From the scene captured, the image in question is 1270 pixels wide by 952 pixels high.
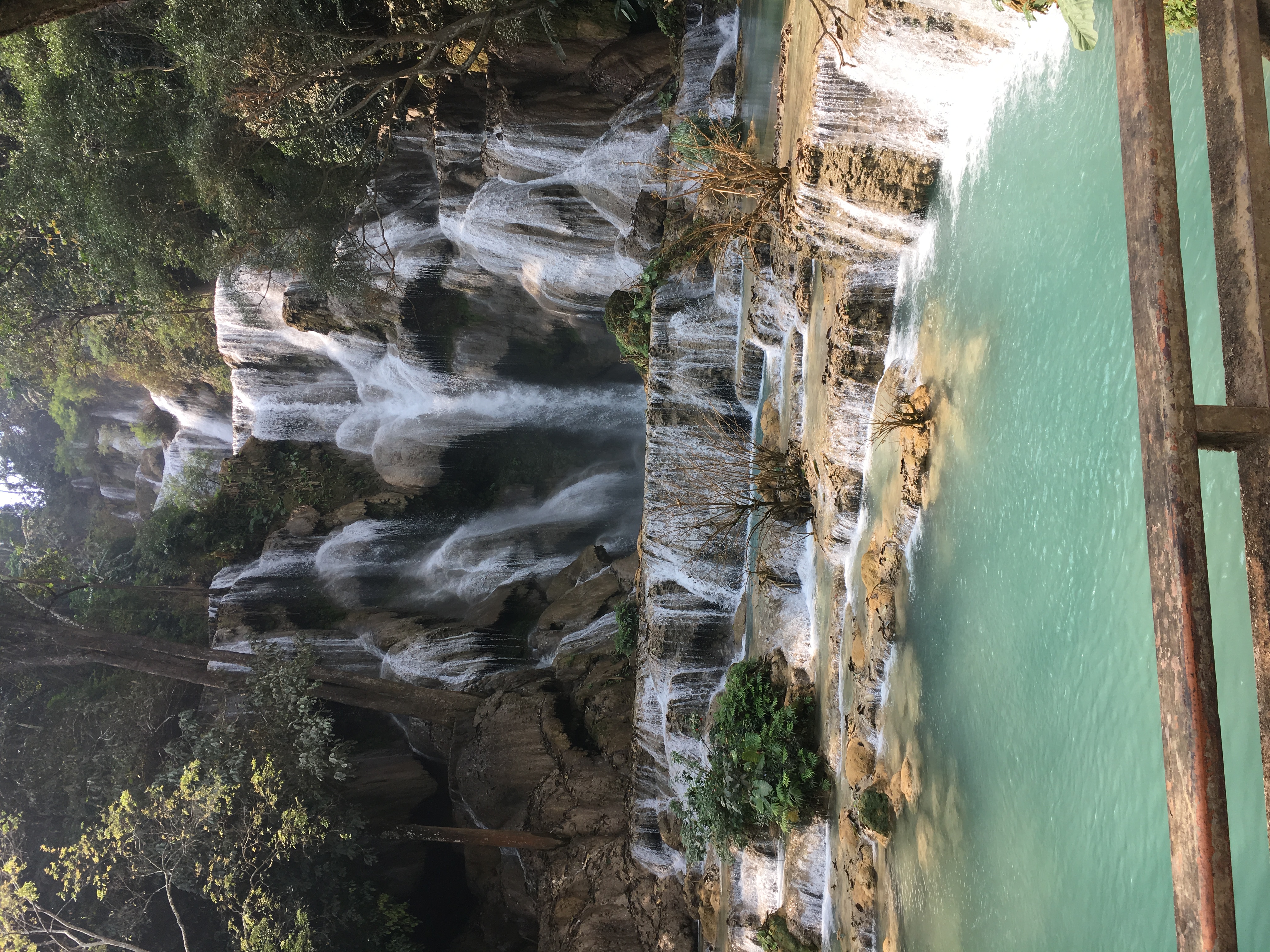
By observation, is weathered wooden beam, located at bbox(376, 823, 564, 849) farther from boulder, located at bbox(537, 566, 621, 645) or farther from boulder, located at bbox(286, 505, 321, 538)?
boulder, located at bbox(286, 505, 321, 538)

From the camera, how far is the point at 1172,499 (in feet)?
6.37

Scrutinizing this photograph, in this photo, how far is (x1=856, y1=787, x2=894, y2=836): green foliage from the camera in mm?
4918

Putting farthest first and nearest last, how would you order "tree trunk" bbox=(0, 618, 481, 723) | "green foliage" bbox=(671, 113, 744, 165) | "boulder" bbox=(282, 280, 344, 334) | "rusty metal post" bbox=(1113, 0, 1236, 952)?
"boulder" bbox=(282, 280, 344, 334) → "tree trunk" bbox=(0, 618, 481, 723) → "green foliage" bbox=(671, 113, 744, 165) → "rusty metal post" bbox=(1113, 0, 1236, 952)

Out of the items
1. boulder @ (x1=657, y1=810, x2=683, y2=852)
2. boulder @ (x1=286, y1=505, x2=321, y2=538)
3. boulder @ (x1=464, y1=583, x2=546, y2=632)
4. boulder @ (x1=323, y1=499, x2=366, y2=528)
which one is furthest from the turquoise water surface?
boulder @ (x1=286, y1=505, x2=321, y2=538)

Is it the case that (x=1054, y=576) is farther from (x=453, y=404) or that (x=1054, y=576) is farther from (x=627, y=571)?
(x=453, y=404)

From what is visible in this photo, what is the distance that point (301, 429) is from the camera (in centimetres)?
1449

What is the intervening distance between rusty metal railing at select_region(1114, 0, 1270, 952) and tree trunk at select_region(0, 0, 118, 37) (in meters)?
3.10

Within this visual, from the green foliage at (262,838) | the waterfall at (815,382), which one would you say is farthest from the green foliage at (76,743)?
the waterfall at (815,382)

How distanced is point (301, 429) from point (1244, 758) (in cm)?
1426

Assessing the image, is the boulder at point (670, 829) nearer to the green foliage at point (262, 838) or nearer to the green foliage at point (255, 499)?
the green foliage at point (262, 838)

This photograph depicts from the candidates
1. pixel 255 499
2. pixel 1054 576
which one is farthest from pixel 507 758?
pixel 1054 576

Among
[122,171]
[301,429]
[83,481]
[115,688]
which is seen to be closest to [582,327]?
[301,429]

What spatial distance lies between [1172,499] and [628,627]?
8.57m

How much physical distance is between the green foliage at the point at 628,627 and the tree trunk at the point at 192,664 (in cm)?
246
